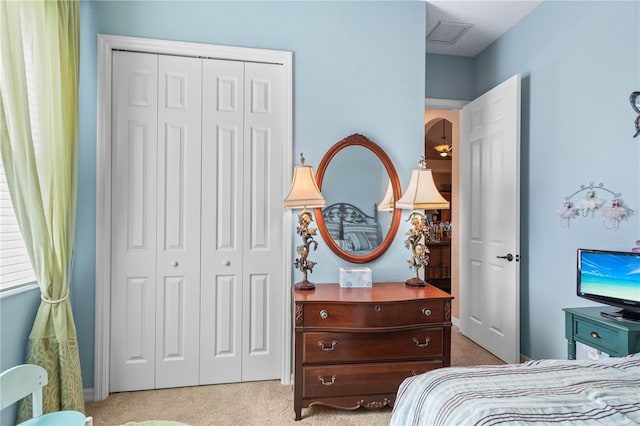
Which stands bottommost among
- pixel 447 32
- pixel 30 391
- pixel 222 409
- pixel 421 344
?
pixel 222 409

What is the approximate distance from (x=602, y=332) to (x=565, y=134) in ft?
4.75

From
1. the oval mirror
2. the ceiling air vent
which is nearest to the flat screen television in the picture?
the oval mirror

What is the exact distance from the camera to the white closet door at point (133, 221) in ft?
8.55

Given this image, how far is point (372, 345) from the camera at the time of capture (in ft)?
7.68

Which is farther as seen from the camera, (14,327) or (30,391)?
(14,327)

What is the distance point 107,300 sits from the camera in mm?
2576

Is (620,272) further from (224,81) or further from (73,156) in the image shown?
(73,156)

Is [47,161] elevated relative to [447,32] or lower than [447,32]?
lower

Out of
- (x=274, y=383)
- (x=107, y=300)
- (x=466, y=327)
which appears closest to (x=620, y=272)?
(x=466, y=327)

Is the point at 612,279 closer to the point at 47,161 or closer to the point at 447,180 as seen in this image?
the point at 47,161

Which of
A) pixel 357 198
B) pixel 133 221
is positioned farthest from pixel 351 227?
pixel 133 221

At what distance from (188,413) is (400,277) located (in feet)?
5.69

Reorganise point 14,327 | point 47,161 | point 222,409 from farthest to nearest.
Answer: point 222,409 → point 47,161 → point 14,327

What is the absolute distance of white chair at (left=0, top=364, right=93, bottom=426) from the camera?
1.38 metres
